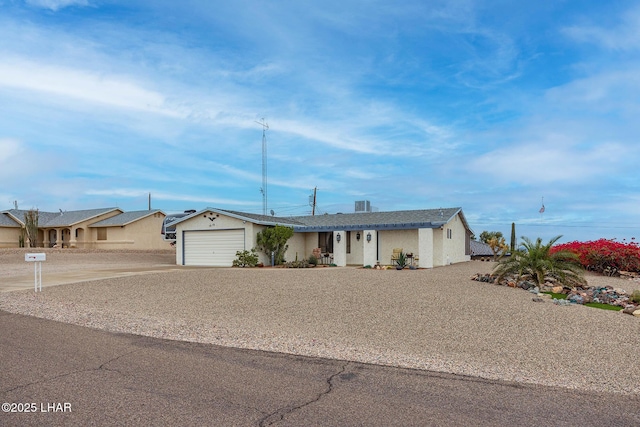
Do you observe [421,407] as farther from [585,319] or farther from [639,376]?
[585,319]

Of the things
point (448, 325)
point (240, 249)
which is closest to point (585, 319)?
point (448, 325)

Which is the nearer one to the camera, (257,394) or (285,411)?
(285,411)

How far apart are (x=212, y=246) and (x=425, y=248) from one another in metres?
11.8

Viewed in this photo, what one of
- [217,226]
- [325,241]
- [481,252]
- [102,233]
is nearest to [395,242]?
[325,241]

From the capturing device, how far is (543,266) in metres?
15.2

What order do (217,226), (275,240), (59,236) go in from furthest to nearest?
(59,236) → (217,226) → (275,240)

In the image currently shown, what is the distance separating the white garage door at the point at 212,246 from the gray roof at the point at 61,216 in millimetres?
19113

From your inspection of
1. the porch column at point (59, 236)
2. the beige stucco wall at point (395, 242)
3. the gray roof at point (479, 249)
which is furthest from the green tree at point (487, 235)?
the porch column at point (59, 236)

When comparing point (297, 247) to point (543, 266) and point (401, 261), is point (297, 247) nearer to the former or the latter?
point (401, 261)

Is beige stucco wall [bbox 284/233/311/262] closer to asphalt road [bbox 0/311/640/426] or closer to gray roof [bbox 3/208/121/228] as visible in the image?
asphalt road [bbox 0/311/640/426]

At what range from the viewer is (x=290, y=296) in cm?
1303

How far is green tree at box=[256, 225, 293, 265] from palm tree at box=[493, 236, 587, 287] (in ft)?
40.9

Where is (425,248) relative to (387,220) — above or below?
below

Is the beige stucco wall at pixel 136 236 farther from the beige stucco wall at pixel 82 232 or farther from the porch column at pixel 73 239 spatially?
the porch column at pixel 73 239
